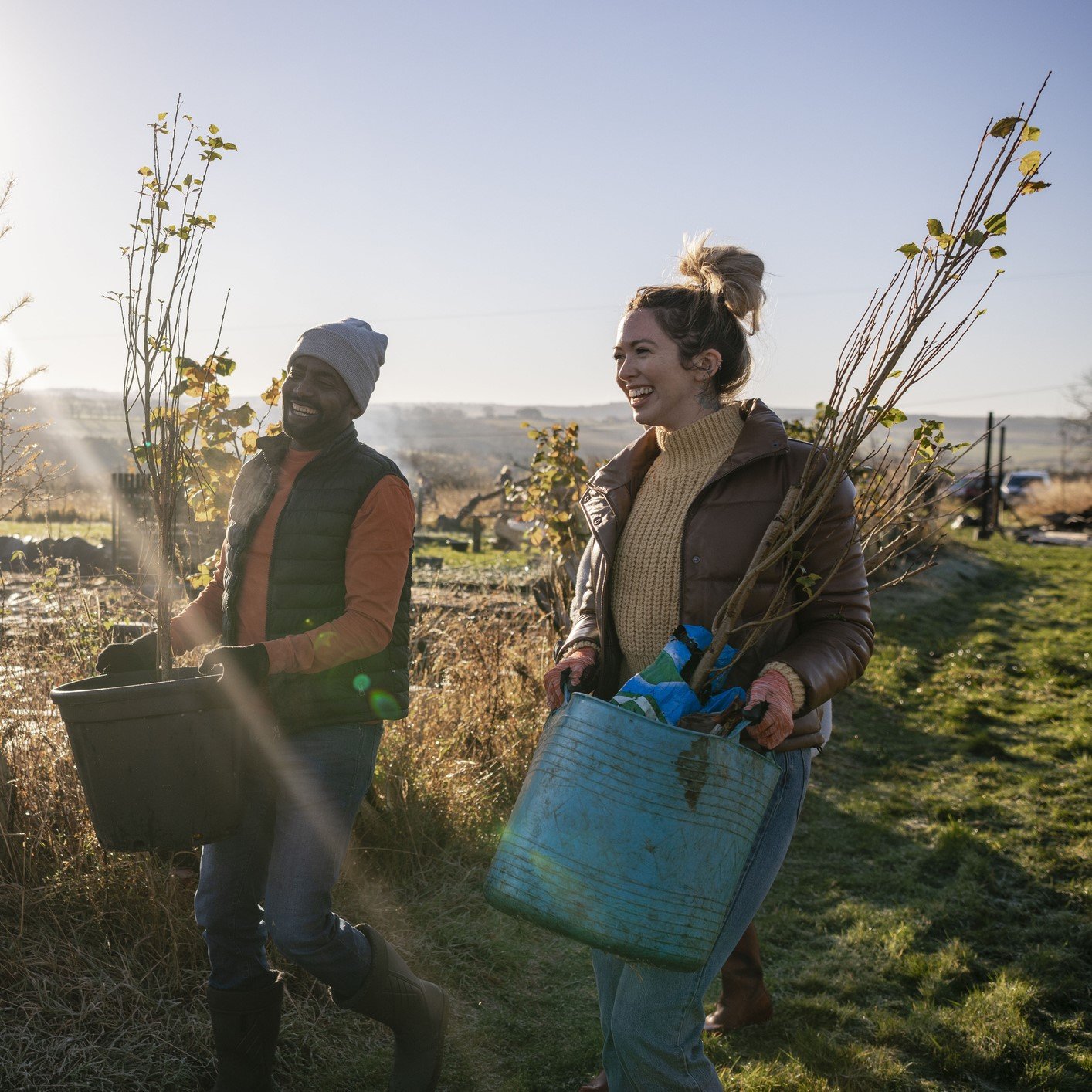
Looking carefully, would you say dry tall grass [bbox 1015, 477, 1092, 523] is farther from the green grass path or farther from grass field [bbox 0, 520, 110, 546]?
grass field [bbox 0, 520, 110, 546]

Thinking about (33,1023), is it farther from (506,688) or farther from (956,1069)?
(506,688)

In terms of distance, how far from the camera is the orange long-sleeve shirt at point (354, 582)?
7.40 ft

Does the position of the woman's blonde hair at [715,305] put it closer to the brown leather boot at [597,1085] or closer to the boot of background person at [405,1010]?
the boot of background person at [405,1010]

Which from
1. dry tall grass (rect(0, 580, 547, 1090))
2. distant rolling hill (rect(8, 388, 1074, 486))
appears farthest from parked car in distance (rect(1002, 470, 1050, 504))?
dry tall grass (rect(0, 580, 547, 1090))

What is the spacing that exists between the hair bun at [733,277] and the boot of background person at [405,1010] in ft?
5.70

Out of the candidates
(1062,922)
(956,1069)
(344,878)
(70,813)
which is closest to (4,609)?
(70,813)

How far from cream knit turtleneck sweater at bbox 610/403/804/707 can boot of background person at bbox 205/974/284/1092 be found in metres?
1.20

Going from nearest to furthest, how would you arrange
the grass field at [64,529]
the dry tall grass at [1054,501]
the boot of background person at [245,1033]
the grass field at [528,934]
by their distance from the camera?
1. the boot of background person at [245,1033]
2. the grass field at [528,934]
3. the grass field at [64,529]
4. the dry tall grass at [1054,501]

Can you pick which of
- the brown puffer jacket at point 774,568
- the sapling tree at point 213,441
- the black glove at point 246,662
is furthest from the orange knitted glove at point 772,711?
the sapling tree at point 213,441

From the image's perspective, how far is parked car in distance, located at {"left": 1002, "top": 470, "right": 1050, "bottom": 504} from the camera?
32369 mm

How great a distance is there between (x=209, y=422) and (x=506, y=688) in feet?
8.24

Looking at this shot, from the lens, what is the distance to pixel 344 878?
365 cm

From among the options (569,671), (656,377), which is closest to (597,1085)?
(569,671)

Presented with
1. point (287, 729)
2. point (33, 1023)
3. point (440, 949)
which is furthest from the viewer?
point (440, 949)
